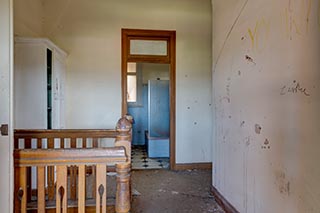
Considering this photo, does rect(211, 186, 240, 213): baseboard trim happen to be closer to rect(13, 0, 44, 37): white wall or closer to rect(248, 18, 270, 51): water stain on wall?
rect(248, 18, 270, 51): water stain on wall

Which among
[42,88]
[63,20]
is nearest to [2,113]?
[42,88]

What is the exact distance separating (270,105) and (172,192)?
2.00m

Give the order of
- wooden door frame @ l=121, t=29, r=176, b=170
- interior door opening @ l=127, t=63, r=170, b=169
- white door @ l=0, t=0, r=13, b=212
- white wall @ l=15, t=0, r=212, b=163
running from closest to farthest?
white door @ l=0, t=0, r=13, b=212 → white wall @ l=15, t=0, r=212, b=163 → wooden door frame @ l=121, t=29, r=176, b=170 → interior door opening @ l=127, t=63, r=170, b=169

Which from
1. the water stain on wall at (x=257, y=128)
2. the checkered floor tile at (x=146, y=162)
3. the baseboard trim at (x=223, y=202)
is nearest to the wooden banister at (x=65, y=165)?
the water stain on wall at (x=257, y=128)

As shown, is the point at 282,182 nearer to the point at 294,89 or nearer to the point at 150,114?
the point at 294,89

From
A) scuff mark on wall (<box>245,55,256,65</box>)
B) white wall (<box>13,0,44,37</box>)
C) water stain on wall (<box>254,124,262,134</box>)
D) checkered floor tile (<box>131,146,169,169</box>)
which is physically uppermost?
white wall (<box>13,0,44,37</box>)

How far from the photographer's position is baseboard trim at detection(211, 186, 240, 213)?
257cm

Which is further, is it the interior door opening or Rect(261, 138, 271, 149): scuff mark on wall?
the interior door opening

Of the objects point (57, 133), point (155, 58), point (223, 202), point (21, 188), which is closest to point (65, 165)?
point (21, 188)

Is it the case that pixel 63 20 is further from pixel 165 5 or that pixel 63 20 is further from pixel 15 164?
pixel 15 164

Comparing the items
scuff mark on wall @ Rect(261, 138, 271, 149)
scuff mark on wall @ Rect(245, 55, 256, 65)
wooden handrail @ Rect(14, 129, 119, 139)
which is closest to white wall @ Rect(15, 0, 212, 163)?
wooden handrail @ Rect(14, 129, 119, 139)

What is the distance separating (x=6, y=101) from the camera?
4.45 ft

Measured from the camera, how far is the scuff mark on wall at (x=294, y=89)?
1.48 meters

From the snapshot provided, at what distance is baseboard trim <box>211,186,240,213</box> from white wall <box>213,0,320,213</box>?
0.08 m
